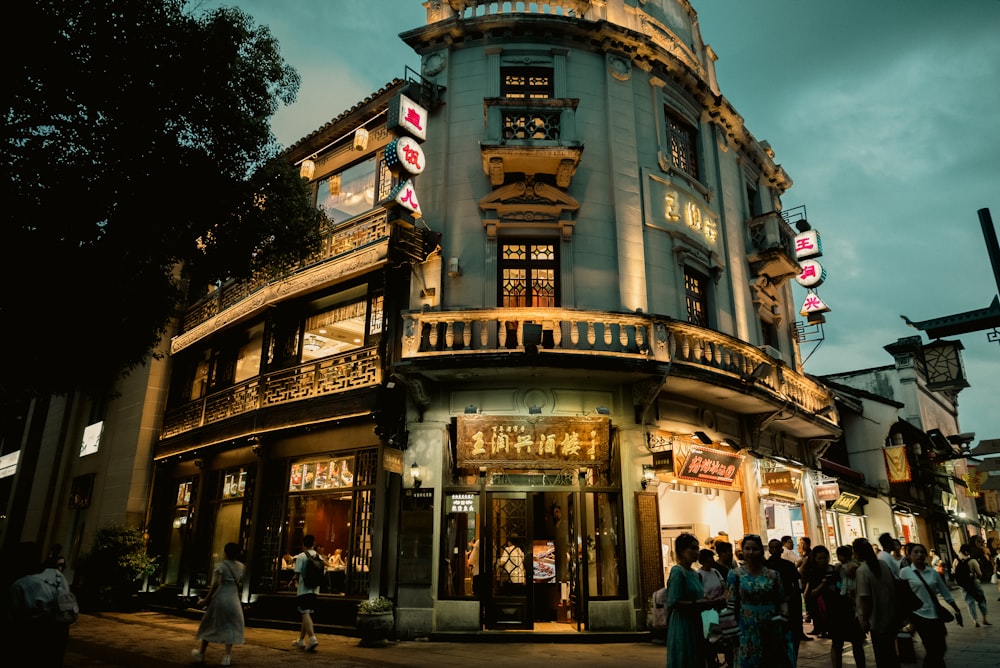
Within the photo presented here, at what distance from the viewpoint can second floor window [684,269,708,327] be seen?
16.0 metres

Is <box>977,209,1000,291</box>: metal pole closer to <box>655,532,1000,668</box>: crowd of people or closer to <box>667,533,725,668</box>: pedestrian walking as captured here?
<box>655,532,1000,668</box>: crowd of people

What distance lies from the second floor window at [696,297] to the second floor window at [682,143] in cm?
294

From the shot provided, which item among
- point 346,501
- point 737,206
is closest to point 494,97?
point 737,206

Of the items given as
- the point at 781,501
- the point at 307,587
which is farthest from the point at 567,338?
the point at 781,501

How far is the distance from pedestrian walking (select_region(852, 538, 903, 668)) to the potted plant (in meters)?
7.93

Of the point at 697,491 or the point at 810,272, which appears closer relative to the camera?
the point at 697,491

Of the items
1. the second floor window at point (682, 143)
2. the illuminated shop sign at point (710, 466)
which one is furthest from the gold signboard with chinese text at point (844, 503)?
the second floor window at point (682, 143)

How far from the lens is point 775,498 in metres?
17.0

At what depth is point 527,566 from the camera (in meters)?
12.7

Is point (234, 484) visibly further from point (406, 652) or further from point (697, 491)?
point (697, 491)

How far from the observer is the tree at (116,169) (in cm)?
917

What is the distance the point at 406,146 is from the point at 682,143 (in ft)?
26.3

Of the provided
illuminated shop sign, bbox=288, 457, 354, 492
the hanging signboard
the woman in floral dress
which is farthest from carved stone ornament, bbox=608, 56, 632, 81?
the woman in floral dress

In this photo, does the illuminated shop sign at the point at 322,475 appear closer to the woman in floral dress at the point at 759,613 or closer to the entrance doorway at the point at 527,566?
the entrance doorway at the point at 527,566
